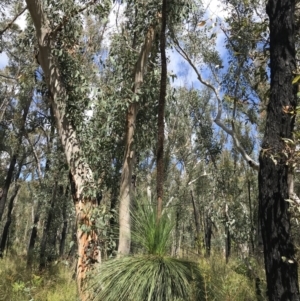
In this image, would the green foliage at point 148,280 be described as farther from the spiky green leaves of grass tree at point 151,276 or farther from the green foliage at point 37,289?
the green foliage at point 37,289

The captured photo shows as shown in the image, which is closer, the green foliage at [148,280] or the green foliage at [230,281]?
the green foliage at [148,280]

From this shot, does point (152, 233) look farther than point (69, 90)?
No

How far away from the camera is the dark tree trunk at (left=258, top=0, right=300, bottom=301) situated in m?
2.98

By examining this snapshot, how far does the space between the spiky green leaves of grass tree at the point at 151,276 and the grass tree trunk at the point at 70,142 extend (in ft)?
4.75

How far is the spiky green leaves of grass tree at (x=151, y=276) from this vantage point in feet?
10.8

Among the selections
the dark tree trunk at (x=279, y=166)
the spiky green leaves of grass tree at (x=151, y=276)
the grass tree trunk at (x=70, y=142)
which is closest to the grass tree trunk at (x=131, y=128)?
the grass tree trunk at (x=70, y=142)

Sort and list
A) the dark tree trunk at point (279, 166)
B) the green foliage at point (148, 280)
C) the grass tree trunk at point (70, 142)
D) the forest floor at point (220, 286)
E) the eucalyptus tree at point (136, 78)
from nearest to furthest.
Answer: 1. the dark tree trunk at point (279, 166)
2. the green foliage at point (148, 280)
3. the forest floor at point (220, 286)
4. the grass tree trunk at point (70, 142)
5. the eucalyptus tree at point (136, 78)

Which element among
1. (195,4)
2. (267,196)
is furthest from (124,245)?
(195,4)

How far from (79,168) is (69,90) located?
1.28 metres

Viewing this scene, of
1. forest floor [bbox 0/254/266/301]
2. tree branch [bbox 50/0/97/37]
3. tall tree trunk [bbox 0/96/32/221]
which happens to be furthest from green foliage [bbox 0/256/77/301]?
tall tree trunk [bbox 0/96/32/221]

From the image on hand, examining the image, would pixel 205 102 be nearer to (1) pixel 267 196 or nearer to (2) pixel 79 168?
(2) pixel 79 168

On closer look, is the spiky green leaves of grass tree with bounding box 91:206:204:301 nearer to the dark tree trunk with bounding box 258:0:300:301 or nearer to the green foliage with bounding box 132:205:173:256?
the green foliage with bounding box 132:205:173:256

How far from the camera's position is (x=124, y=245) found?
468 centimetres

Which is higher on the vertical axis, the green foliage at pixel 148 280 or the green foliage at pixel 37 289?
the green foliage at pixel 148 280
